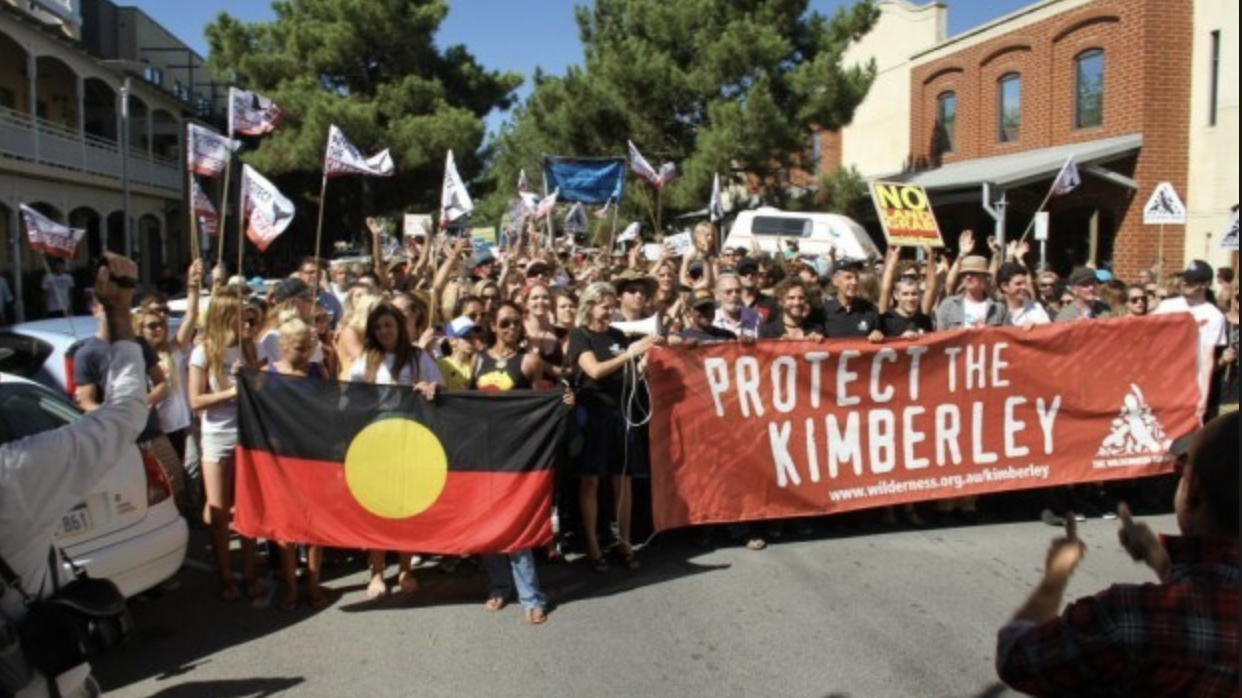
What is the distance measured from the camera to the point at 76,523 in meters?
4.37

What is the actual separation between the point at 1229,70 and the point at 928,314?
14420 millimetres

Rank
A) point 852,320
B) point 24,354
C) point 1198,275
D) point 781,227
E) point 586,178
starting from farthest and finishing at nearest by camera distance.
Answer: point 781,227 < point 586,178 < point 1198,275 < point 852,320 < point 24,354

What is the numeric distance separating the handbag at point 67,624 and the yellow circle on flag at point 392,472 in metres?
2.80

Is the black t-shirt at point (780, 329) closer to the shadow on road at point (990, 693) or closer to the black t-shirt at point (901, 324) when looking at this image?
the black t-shirt at point (901, 324)

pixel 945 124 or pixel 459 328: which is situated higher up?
pixel 945 124

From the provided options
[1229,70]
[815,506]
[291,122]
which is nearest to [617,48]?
[291,122]

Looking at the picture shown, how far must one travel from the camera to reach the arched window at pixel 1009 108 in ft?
77.9

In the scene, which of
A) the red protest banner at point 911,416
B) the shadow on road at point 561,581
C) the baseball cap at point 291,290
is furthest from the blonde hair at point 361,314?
the red protest banner at point 911,416

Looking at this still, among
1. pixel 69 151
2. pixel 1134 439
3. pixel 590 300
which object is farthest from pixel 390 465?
pixel 69 151

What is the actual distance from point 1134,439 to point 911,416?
1704 mm

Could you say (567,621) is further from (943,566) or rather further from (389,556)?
(943,566)

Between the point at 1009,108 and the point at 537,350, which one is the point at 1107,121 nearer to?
the point at 1009,108

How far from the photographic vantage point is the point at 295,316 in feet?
19.8

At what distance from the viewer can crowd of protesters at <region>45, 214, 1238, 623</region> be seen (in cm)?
562
